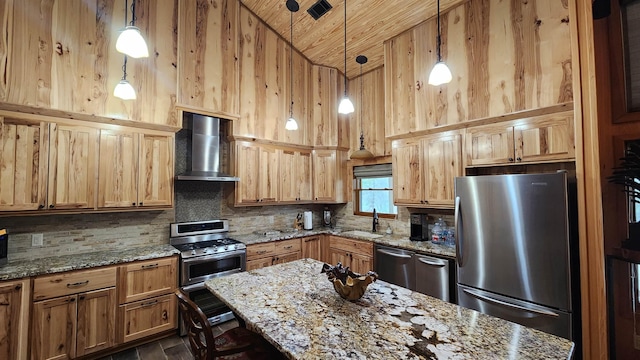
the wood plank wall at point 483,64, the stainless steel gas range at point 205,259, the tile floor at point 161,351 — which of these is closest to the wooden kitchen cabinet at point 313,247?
the stainless steel gas range at point 205,259

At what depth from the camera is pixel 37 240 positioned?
2.69 metres

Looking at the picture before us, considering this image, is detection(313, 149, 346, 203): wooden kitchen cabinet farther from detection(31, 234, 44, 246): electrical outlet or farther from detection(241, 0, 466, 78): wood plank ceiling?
detection(31, 234, 44, 246): electrical outlet

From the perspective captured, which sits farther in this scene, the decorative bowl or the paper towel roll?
the paper towel roll

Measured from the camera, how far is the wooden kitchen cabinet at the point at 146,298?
267 cm

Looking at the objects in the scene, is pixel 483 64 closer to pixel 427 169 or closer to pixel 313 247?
pixel 427 169

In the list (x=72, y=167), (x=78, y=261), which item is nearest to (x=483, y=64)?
(x=72, y=167)

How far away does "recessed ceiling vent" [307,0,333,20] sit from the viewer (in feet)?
11.3

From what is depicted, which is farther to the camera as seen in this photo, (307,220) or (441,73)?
(307,220)

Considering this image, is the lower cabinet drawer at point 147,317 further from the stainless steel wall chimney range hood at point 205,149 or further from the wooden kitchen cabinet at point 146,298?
the stainless steel wall chimney range hood at point 205,149

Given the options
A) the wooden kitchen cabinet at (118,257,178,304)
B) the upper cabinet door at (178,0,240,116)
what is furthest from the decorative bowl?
the upper cabinet door at (178,0,240,116)

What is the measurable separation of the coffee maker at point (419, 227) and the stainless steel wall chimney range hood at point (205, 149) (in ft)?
7.69

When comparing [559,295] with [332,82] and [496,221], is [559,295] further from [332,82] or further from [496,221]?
[332,82]

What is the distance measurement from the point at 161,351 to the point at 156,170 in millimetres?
1851

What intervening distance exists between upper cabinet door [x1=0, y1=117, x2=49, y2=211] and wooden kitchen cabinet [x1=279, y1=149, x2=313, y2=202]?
2538 millimetres
